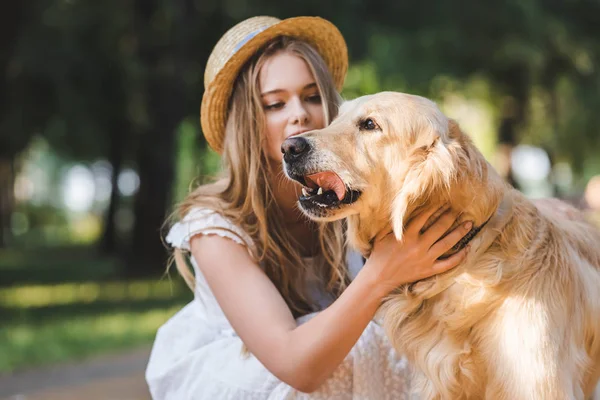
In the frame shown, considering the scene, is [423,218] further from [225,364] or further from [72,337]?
[72,337]

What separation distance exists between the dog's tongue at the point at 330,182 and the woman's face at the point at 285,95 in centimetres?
40

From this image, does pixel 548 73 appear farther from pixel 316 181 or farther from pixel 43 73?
pixel 316 181

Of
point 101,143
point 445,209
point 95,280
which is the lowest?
point 95,280

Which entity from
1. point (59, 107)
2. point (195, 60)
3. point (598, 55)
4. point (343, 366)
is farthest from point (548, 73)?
point (343, 366)

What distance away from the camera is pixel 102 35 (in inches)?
505

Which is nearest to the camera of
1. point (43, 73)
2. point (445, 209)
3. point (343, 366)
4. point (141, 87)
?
point (445, 209)

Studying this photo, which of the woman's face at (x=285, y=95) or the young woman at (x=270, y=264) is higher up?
the woman's face at (x=285, y=95)

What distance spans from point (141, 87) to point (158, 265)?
119 inches

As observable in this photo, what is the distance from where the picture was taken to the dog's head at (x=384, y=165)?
93.4 inches

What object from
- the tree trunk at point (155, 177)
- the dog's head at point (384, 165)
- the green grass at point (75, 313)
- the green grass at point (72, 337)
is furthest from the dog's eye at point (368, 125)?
the tree trunk at point (155, 177)

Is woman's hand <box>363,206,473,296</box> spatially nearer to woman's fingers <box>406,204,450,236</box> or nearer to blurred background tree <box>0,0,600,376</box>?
woman's fingers <box>406,204,450,236</box>

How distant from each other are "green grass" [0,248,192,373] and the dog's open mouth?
2713mm

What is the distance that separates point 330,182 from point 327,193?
40 mm

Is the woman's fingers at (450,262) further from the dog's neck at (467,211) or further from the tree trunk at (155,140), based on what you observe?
the tree trunk at (155,140)
